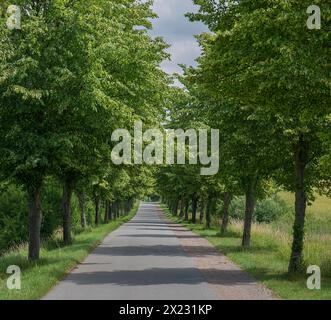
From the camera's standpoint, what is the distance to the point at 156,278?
17.1 m

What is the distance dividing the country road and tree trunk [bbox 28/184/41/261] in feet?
5.74

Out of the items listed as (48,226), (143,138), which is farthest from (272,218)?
(143,138)

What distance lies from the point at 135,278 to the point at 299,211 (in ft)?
17.8

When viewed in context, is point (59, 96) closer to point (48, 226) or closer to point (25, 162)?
point (25, 162)

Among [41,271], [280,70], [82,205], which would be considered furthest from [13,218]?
[280,70]

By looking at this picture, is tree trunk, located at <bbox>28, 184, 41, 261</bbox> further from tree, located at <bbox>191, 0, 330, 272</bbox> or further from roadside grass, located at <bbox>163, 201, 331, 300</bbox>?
tree, located at <bbox>191, 0, 330, 272</bbox>

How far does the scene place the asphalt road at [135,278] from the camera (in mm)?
13923

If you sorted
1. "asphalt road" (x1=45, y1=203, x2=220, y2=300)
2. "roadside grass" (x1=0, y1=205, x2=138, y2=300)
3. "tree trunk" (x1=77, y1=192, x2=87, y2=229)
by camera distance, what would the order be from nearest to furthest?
"roadside grass" (x1=0, y1=205, x2=138, y2=300) → "asphalt road" (x1=45, y1=203, x2=220, y2=300) → "tree trunk" (x1=77, y1=192, x2=87, y2=229)

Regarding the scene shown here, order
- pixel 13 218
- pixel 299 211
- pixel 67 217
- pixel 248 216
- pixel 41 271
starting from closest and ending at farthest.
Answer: pixel 41 271
pixel 299 211
pixel 248 216
pixel 67 217
pixel 13 218

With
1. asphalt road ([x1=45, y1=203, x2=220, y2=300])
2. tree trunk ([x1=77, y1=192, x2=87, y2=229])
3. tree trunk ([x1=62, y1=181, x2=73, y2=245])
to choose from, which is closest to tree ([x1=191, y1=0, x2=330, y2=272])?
asphalt road ([x1=45, y1=203, x2=220, y2=300])

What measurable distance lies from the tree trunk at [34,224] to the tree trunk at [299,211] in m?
8.59

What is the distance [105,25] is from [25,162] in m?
4.94

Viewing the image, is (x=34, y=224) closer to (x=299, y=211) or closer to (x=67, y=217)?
(x=67, y=217)

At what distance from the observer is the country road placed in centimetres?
1399
